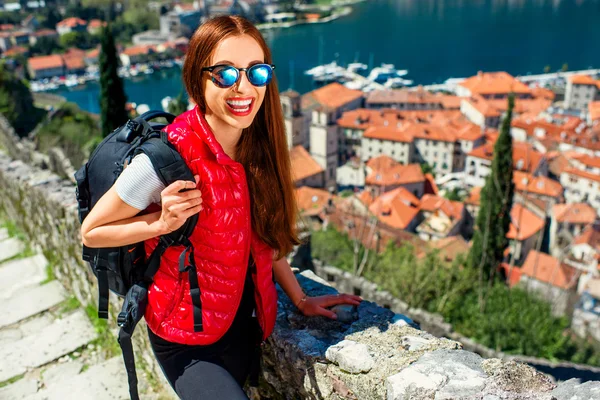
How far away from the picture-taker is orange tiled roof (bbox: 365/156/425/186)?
3953 cm

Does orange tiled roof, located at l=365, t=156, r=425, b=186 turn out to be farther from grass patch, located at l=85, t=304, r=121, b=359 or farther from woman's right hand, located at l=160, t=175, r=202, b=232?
woman's right hand, located at l=160, t=175, r=202, b=232

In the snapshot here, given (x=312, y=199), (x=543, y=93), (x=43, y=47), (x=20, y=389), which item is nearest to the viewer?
(x=20, y=389)

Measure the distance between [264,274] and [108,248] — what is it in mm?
671

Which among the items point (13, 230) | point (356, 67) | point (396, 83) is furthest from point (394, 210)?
point (356, 67)

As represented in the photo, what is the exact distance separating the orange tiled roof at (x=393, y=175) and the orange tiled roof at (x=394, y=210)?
3.30 meters

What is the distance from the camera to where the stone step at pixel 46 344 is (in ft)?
11.9

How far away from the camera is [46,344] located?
12.7 feet

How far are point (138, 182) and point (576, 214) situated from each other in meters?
36.9

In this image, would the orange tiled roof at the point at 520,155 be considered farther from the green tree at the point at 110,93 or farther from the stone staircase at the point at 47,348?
the stone staircase at the point at 47,348

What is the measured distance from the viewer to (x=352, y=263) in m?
15.3

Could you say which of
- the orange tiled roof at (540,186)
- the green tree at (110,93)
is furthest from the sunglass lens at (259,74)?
the orange tiled roof at (540,186)

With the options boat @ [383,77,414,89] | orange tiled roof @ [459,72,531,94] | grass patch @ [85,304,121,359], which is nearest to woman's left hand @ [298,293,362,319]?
grass patch @ [85,304,121,359]

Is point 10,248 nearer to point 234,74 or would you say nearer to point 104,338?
point 104,338

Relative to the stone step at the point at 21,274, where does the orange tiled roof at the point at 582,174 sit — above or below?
below
